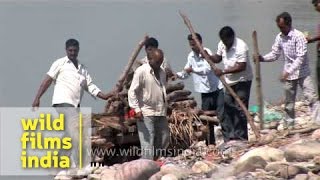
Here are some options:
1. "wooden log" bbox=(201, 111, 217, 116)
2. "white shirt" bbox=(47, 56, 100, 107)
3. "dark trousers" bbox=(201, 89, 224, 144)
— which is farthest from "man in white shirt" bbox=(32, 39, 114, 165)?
"dark trousers" bbox=(201, 89, 224, 144)

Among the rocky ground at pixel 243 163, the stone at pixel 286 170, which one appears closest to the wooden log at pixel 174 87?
the rocky ground at pixel 243 163

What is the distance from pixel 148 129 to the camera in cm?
803

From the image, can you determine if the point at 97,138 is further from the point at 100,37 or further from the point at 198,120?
the point at 100,37

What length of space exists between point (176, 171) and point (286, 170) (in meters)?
1.09

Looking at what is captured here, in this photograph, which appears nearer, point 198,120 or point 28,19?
point 198,120

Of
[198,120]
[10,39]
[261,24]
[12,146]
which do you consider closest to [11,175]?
[12,146]

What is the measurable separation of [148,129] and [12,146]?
1726mm

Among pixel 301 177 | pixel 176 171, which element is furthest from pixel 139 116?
pixel 301 177

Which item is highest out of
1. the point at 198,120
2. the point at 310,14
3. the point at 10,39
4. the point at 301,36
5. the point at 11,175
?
the point at 310,14

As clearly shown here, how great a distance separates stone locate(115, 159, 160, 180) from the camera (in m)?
7.00

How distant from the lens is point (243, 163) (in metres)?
6.76

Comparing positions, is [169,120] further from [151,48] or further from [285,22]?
[285,22]

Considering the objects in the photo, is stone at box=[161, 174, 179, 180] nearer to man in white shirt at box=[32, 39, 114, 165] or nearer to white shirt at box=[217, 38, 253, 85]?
man in white shirt at box=[32, 39, 114, 165]

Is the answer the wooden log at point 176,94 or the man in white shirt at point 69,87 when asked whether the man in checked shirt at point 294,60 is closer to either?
the wooden log at point 176,94
